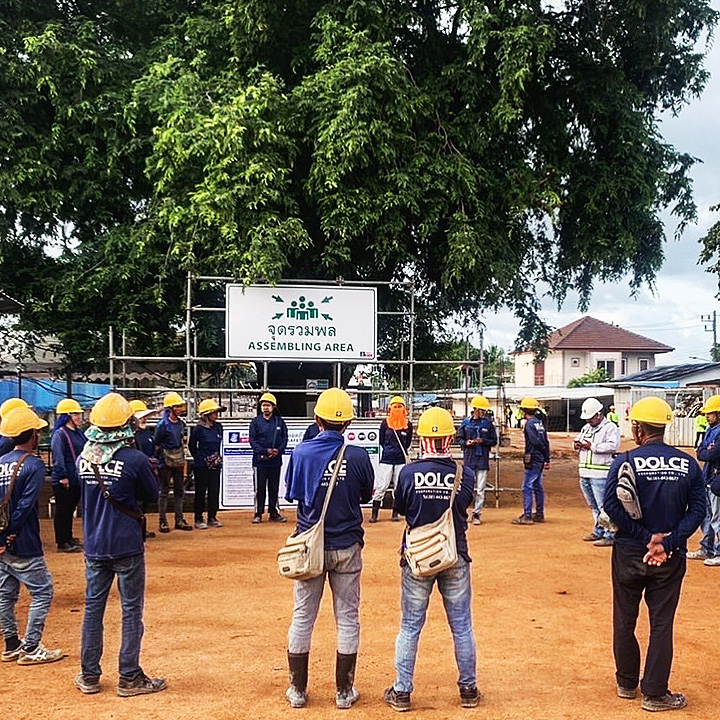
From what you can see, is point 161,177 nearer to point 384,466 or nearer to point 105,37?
point 105,37

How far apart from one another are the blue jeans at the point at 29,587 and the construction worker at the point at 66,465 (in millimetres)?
3894

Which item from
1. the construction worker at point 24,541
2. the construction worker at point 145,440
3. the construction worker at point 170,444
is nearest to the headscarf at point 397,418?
the construction worker at point 170,444

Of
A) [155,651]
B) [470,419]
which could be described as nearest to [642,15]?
[470,419]

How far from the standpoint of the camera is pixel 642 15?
47.6 feet

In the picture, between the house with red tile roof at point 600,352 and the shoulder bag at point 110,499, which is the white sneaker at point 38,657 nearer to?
the shoulder bag at point 110,499

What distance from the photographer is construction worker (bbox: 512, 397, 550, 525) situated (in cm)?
1173

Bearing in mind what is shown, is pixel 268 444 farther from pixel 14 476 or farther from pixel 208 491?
pixel 14 476

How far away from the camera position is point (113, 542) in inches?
208

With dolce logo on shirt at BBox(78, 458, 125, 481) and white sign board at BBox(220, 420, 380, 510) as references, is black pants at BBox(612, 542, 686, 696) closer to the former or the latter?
dolce logo on shirt at BBox(78, 458, 125, 481)

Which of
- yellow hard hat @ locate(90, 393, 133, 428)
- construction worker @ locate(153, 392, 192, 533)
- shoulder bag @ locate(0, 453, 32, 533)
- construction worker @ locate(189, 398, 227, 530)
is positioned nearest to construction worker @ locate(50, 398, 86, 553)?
construction worker @ locate(153, 392, 192, 533)

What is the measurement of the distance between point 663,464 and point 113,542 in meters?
3.50

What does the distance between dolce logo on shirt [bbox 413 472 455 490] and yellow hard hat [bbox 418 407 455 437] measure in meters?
0.25

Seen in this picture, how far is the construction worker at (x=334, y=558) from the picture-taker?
16.9ft

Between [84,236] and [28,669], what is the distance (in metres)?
12.0
